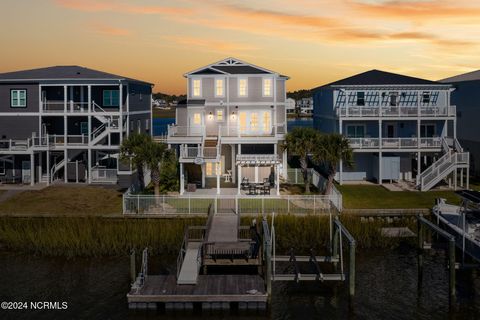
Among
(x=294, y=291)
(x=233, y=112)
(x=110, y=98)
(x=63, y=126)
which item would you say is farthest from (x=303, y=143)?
(x=63, y=126)

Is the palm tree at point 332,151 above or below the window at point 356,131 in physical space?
below

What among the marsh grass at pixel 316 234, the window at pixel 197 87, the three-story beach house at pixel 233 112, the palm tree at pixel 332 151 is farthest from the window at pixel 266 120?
the marsh grass at pixel 316 234

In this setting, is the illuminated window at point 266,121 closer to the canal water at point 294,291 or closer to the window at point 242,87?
the window at point 242,87

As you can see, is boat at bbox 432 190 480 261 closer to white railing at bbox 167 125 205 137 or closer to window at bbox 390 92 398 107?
window at bbox 390 92 398 107

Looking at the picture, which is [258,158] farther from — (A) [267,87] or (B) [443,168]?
(B) [443,168]

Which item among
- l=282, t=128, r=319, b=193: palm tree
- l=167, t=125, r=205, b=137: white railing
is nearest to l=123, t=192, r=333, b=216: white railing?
l=282, t=128, r=319, b=193: palm tree
